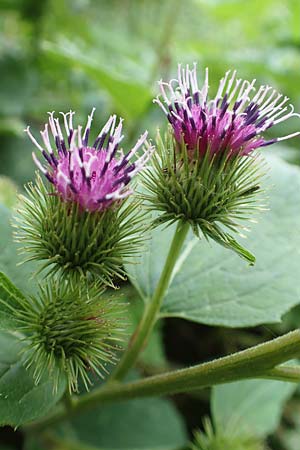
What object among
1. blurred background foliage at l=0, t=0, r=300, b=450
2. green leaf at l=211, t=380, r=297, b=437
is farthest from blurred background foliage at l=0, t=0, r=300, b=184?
green leaf at l=211, t=380, r=297, b=437

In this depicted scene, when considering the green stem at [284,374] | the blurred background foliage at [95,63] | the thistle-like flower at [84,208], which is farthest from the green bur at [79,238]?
the blurred background foliage at [95,63]

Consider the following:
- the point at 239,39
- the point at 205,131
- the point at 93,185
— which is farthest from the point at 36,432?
the point at 239,39

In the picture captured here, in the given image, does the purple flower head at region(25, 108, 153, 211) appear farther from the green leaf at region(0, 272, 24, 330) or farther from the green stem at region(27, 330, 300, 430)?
the green stem at region(27, 330, 300, 430)

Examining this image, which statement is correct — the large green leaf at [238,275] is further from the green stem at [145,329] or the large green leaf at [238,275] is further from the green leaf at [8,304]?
the green leaf at [8,304]

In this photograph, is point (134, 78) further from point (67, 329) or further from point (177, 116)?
point (67, 329)

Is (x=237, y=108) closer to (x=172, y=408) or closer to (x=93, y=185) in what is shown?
(x=93, y=185)
